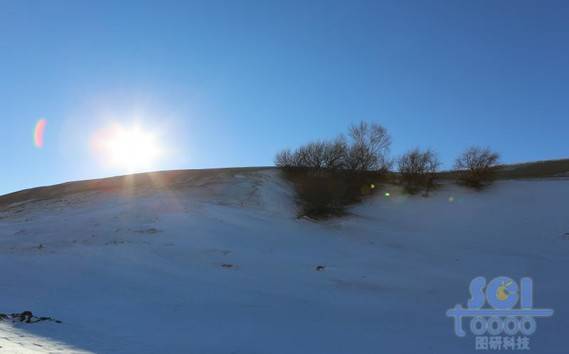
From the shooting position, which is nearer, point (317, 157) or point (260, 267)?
point (260, 267)

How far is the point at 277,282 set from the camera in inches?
Answer: 611

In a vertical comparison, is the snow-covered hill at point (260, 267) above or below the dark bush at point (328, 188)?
below

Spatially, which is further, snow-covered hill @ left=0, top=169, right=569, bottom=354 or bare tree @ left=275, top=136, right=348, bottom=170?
bare tree @ left=275, top=136, right=348, bottom=170

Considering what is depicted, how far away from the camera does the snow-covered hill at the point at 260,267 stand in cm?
973

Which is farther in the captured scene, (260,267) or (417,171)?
(417,171)

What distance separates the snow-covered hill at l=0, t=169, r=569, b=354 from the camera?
383 inches

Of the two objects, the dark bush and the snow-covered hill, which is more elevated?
the dark bush

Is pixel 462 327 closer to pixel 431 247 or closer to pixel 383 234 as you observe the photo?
pixel 431 247

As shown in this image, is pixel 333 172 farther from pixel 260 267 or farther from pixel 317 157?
pixel 260 267

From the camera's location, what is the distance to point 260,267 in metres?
17.5

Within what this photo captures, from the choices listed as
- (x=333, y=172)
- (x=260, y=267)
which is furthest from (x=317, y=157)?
(x=260, y=267)

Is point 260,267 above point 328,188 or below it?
below

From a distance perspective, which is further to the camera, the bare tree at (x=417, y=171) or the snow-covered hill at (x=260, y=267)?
the bare tree at (x=417, y=171)

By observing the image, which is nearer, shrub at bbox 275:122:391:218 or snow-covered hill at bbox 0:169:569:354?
snow-covered hill at bbox 0:169:569:354
